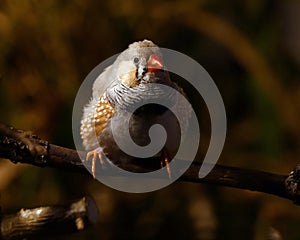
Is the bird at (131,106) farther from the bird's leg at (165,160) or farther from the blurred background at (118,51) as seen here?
the blurred background at (118,51)

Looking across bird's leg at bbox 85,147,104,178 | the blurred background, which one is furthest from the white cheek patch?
the blurred background

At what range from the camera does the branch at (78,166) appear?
1.18 m

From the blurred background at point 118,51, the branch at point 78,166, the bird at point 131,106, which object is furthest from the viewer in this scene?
the blurred background at point 118,51

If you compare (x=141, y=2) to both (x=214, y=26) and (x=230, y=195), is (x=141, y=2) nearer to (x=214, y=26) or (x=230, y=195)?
(x=214, y=26)

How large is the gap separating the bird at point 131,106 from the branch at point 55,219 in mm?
119

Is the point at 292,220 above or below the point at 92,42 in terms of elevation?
below

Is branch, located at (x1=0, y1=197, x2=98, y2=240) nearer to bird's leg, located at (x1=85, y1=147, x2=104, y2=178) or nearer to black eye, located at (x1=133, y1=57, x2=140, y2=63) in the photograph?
bird's leg, located at (x1=85, y1=147, x2=104, y2=178)

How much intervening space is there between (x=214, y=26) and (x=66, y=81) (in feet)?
2.21

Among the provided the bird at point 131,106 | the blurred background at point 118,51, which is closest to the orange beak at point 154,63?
the bird at point 131,106

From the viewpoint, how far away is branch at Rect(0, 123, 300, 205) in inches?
46.3

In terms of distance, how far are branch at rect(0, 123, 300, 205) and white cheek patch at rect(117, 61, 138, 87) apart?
0.17 m

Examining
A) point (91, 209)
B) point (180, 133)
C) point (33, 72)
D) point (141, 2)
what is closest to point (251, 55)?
point (141, 2)

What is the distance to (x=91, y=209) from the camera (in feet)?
3.99

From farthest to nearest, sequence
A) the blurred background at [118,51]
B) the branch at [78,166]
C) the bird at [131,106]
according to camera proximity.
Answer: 1. the blurred background at [118,51]
2. the bird at [131,106]
3. the branch at [78,166]
